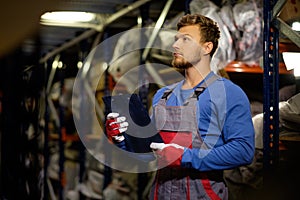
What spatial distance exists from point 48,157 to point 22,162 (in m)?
1.83

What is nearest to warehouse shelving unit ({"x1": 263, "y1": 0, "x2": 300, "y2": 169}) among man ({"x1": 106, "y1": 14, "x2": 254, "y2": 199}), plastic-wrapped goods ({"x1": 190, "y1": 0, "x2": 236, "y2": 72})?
plastic-wrapped goods ({"x1": 190, "y1": 0, "x2": 236, "y2": 72})

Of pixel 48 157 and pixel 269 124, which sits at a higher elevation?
pixel 269 124

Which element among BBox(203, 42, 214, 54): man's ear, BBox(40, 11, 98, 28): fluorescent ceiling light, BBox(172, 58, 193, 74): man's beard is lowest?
BBox(40, 11, 98, 28): fluorescent ceiling light

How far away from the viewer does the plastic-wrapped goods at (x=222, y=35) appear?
7.78ft

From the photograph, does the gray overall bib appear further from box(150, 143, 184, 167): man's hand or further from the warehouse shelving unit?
the warehouse shelving unit

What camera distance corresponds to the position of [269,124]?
216 centimetres

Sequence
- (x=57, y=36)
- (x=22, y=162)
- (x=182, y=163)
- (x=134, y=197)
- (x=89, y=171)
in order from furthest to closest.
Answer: (x=57, y=36)
(x=89, y=171)
(x=134, y=197)
(x=22, y=162)
(x=182, y=163)

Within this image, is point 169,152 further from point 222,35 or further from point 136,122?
point 222,35

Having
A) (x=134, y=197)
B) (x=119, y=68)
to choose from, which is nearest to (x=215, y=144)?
(x=119, y=68)

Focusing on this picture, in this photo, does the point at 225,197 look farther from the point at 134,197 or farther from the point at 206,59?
the point at 134,197

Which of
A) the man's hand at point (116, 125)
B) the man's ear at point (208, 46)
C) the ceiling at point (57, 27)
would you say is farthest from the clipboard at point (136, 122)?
the ceiling at point (57, 27)

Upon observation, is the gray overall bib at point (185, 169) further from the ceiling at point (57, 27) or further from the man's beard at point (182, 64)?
the ceiling at point (57, 27)

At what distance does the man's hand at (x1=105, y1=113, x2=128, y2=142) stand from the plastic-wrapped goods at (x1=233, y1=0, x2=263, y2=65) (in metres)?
0.89

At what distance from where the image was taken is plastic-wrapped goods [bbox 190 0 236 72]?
93.4 inches
